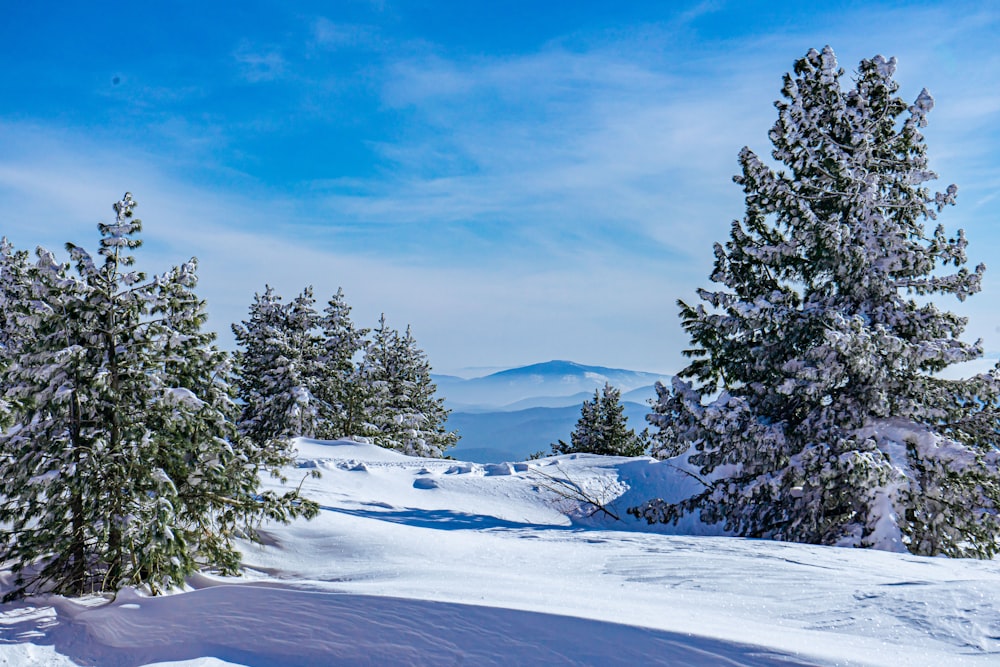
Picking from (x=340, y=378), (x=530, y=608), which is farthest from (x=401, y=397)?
(x=530, y=608)

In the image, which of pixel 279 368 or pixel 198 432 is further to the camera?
pixel 279 368

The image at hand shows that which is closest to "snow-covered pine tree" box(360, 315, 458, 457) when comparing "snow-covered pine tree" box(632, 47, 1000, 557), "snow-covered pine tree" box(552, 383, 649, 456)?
"snow-covered pine tree" box(552, 383, 649, 456)

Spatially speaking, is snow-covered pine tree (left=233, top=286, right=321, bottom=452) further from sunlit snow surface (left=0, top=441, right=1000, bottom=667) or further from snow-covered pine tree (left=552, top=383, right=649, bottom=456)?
sunlit snow surface (left=0, top=441, right=1000, bottom=667)

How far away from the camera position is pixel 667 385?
12625mm

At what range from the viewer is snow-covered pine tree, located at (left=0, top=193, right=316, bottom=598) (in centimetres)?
675

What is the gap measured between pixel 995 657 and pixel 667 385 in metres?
8.34

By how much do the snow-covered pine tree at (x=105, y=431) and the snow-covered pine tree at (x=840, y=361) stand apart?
8.06 metres

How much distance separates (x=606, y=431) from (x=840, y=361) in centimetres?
2407

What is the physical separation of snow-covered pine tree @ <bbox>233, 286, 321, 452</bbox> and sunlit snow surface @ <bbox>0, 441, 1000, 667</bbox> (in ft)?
69.7

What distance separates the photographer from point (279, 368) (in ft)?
101

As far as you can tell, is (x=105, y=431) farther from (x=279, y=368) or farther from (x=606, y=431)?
(x=606, y=431)

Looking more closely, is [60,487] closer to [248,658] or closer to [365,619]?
[248,658]

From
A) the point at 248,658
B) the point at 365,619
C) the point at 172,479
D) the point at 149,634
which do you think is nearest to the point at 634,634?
the point at 365,619

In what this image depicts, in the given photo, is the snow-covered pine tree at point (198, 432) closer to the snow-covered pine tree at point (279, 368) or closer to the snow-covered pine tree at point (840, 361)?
the snow-covered pine tree at point (840, 361)
